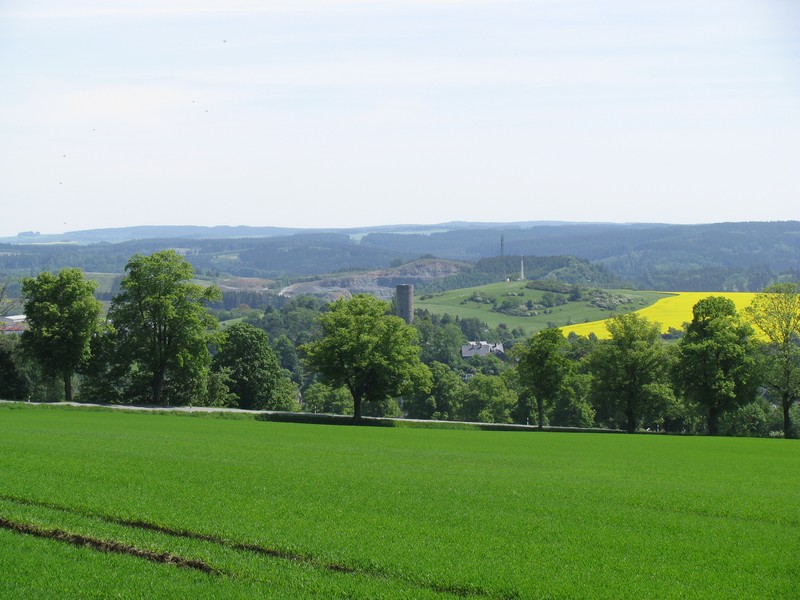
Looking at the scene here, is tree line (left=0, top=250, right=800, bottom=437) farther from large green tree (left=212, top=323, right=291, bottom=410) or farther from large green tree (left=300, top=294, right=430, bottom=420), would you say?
large green tree (left=212, top=323, right=291, bottom=410)

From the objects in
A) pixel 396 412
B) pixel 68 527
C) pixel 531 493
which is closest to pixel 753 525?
pixel 531 493

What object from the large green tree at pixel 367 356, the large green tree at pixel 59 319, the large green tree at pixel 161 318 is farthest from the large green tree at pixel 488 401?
the large green tree at pixel 59 319

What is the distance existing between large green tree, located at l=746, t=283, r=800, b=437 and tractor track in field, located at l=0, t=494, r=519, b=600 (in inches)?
2310

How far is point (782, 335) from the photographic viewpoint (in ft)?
231

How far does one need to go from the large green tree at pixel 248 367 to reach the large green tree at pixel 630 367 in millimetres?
30817

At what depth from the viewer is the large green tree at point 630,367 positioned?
2840 inches

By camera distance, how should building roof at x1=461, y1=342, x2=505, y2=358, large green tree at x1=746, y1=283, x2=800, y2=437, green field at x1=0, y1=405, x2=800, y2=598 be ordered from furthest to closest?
building roof at x1=461, y1=342, x2=505, y2=358
large green tree at x1=746, y1=283, x2=800, y2=437
green field at x1=0, y1=405, x2=800, y2=598

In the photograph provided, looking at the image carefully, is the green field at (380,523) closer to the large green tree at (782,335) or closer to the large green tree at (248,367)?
the large green tree at (782,335)

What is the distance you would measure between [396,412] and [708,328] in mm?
49968

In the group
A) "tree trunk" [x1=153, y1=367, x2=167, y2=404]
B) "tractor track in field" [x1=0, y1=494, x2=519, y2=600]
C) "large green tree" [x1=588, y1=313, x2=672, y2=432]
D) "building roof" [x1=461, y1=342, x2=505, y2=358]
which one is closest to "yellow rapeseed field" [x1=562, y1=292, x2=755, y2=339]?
"building roof" [x1=461, y1=342, x2=505, y2=358]

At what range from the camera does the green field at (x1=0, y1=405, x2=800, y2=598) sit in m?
17.4

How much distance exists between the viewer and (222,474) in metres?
29.2

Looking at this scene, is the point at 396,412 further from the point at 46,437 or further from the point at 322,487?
the point at 322,487

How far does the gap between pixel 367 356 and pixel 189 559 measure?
50.8 meters
